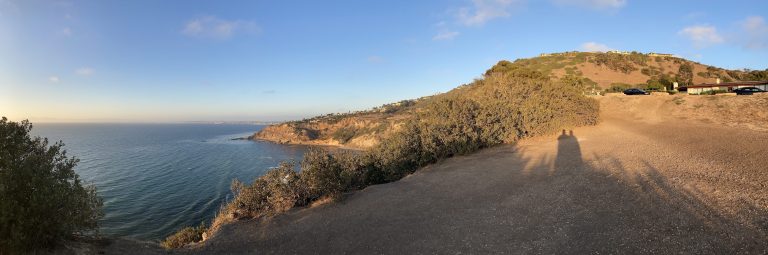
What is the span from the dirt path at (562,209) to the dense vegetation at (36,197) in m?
3.93

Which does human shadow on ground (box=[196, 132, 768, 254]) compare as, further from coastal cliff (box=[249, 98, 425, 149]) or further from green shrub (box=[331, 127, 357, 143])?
green shrub (box=[331, 127, 357, 143])

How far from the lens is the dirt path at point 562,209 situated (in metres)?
8.05

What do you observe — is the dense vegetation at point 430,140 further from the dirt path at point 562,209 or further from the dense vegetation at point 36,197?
the dense vegetation at point 36,197

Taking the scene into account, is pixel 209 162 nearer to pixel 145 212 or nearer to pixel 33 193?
pixel 145 212

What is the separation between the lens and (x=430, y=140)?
2423cm

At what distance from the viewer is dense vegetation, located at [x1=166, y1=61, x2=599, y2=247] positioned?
17.3 meters

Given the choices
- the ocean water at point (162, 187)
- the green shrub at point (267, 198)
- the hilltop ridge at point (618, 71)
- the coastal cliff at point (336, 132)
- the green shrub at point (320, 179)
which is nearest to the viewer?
the green shrub at point (267, 198)

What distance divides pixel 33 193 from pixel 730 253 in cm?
1464

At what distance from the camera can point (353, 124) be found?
392ft

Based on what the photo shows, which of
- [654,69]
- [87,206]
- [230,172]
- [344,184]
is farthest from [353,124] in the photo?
[87,206]

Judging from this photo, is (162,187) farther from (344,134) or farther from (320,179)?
(344,134)

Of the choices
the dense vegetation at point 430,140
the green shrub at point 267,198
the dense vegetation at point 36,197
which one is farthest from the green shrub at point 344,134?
the dense vegetation at point 36,197

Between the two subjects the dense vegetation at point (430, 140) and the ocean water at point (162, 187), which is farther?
the ocean water at point (162, 187)

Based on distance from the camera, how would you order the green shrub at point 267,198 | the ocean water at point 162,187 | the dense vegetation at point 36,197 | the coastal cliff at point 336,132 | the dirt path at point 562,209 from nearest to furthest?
the dense vegetation at point 36,197
the dirt path at point 562,209
the green shrub at point 267,198
the ocean water at point 162,187
the coastal cliff at point 336,132
